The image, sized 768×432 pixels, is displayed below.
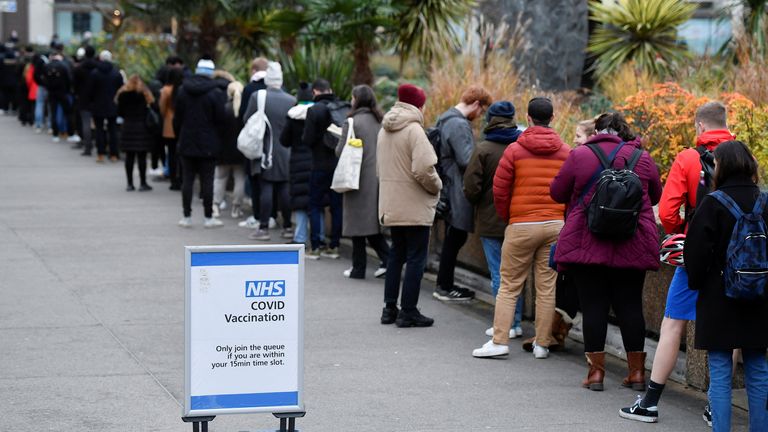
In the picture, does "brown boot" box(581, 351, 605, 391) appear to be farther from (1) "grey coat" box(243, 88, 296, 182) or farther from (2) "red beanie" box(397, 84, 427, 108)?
(1) "grey coat" box(243, 88, 296, 182)

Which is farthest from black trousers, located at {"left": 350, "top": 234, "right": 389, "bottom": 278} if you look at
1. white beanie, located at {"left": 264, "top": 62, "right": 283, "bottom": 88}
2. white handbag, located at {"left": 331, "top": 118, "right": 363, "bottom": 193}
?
white beanie, located at {"left": 264, "top": 62, "right": 283, "bottom": 88}

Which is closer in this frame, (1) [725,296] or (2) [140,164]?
(1) [725,296]

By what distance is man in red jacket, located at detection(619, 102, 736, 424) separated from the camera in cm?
671

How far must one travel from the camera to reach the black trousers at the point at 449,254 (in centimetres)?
1027

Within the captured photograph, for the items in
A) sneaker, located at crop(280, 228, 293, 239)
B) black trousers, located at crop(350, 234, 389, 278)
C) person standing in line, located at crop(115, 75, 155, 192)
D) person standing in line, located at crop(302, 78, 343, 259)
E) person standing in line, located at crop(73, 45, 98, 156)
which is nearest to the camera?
black trousers, located at crop(350, 234, 389, 278)

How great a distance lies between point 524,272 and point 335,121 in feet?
Result: 13.1

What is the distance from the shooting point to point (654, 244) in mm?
7383

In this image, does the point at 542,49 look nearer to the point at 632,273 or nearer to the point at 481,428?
the point at 632,273

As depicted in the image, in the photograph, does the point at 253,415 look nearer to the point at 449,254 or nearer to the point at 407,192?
the point at 407,192

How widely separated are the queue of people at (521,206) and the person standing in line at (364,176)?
0.01m

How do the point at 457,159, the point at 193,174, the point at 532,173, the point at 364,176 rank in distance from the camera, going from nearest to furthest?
1. the point at 532,173
2. the point at 457,159
3. the point at 364,176
4. the point at 193,174

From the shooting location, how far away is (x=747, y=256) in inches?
230

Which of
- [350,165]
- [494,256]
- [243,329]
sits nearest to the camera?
[243,329]

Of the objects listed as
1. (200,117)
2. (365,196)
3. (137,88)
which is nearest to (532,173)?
(365,196)
